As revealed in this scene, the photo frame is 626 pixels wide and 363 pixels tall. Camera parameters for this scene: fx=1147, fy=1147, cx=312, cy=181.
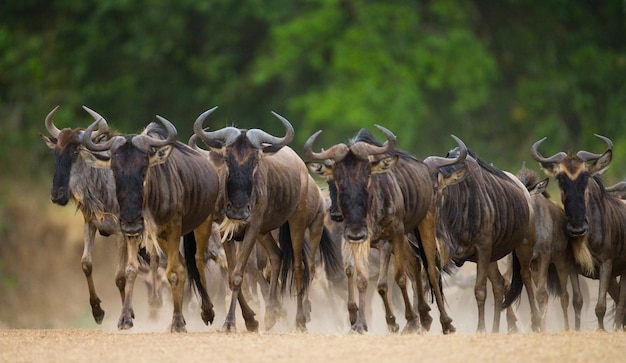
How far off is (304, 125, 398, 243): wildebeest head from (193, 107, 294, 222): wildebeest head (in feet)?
1.76

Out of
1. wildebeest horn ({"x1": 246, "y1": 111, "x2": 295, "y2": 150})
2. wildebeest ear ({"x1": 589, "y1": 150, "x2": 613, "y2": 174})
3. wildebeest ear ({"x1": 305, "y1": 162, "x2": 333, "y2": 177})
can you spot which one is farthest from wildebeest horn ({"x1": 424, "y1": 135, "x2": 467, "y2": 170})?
wildebeest ear ({"x1": 589, "y1": 150, "x2": 613, "y2": 174})

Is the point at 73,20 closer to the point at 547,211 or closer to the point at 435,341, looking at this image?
the point at 547,211

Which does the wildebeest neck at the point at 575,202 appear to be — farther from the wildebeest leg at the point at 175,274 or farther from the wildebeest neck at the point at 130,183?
the wildebeest neck at the point at 130,183

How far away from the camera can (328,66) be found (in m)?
29.2

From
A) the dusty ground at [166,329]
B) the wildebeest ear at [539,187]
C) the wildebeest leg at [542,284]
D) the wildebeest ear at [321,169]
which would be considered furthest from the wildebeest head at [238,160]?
the wildebeest leg at [542,284]

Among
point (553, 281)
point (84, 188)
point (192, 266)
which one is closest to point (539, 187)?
point (553, 281)

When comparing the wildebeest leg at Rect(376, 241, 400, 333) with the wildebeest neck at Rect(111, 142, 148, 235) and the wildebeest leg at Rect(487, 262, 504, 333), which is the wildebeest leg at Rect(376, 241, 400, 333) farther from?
the wildebeest neck at Rect(111, 142, 148, 235)

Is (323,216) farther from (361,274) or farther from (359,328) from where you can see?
(359,328)

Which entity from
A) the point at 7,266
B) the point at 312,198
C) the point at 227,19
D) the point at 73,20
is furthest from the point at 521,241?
the point at 73,20

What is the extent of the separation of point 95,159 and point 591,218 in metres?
5.96

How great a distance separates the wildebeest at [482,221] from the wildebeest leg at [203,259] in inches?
97.1

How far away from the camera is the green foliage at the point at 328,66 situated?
28.1 metres

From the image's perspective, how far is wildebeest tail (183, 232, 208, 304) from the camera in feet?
39.7

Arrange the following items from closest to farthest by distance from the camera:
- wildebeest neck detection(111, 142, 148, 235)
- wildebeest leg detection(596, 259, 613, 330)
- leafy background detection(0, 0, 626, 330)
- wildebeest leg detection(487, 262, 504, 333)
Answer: wildebeest neck detection(111, 142, 148, 235)
wildebeest leg detection(487, 262, 504, 333)
wildebeest leg detection(596, 259, 613, 330)
leafy background detection(0, 0, 626, 330)
